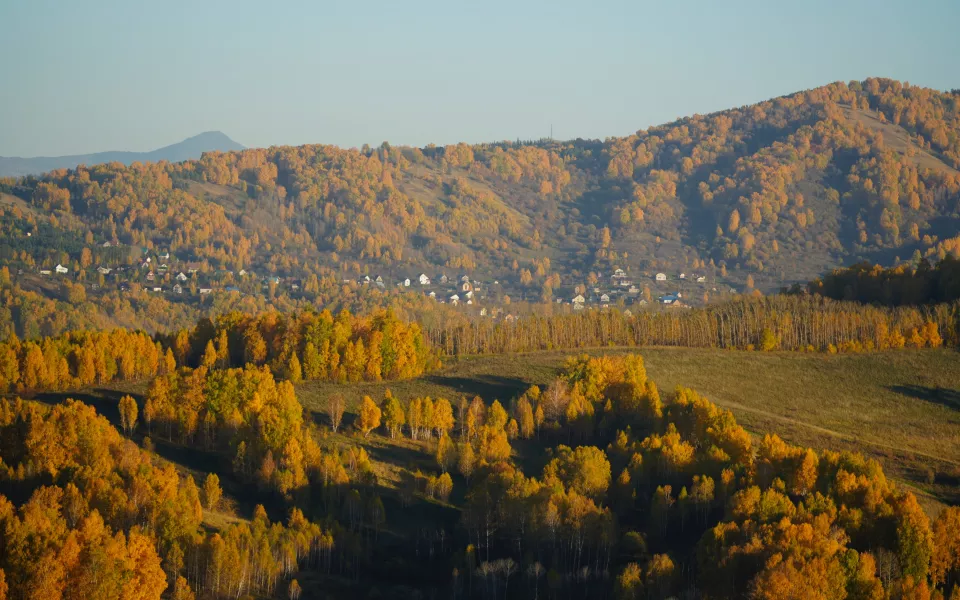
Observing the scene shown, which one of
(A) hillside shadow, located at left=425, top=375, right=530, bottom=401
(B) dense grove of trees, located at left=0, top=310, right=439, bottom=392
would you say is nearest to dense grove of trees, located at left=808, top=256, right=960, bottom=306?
(A) hillside shadow, located at left=425, top=375, right=530, bottom=401

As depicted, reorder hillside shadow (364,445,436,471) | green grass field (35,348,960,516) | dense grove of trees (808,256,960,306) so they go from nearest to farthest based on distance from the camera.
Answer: green grass field (35,348,960,516), hillside shadow (364,445,436,471), dense grove of trees (808,256,960,306)

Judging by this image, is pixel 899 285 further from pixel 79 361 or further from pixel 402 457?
pixel 79 361

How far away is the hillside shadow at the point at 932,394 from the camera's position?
370 ft

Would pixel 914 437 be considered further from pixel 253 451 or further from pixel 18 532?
pixel 18 532

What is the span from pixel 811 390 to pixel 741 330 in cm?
2018

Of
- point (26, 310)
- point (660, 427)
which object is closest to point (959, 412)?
point (660, 427)

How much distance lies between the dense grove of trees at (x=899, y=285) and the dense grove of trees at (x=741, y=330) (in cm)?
733

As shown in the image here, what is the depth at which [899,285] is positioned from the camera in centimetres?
15000

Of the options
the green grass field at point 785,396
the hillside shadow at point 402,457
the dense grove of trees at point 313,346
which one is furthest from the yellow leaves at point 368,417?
the dense grove of trees at point 313,346

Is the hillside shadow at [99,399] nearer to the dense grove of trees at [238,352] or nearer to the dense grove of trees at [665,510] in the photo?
the dense grove of trees at [238,352]

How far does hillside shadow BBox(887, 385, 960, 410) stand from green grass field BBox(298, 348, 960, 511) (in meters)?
0.10

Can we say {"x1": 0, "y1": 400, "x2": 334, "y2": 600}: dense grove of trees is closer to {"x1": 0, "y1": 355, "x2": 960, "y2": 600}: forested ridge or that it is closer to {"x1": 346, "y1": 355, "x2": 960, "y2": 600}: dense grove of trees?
{"x1": 0, "y1": 355, "x2": 960, "y2": 600}: forested ridge

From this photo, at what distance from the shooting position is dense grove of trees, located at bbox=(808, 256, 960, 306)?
14662 cm

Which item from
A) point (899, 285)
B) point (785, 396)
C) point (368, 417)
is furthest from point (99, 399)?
point (899, 285)
